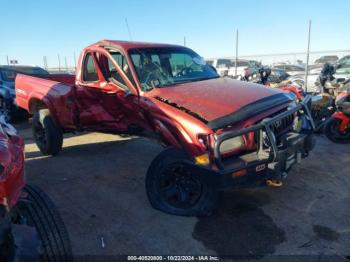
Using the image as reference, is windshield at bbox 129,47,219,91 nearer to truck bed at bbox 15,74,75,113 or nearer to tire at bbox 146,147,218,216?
tire at bbox 146,147,218,216

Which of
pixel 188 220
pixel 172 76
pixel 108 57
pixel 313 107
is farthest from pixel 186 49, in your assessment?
pixel 313 107

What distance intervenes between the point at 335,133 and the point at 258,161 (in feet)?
13.2

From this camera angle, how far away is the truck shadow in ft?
9.75

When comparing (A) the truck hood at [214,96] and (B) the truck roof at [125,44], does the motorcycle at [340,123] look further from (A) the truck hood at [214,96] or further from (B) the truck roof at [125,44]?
(B) the truck roof at [125,44]

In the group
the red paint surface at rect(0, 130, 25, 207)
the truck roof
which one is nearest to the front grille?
the truck roof

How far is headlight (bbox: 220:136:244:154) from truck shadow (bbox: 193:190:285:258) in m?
0.82

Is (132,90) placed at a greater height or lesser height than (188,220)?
greater

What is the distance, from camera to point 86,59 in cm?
516

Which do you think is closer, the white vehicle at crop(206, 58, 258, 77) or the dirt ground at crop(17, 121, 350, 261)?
the dirt ground at crop(17, 121, 350, 261)

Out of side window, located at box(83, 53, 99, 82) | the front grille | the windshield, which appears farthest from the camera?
side window, located at box(83, 53, 99, 82)

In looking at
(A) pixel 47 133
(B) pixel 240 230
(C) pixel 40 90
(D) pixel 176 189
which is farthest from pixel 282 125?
(C) pixel 40 90

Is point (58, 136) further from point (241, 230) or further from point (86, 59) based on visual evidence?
point (241, 230)

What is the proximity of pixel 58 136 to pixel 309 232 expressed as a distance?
177 inches

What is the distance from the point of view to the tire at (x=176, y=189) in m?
3.38
